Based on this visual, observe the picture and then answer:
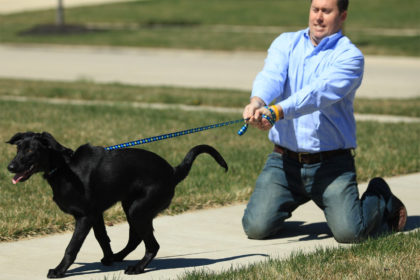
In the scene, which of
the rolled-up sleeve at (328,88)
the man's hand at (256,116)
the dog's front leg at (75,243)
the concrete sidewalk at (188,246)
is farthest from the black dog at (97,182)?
the rolled-up sleeve at (328,88)

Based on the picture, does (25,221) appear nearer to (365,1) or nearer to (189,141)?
(189,141)

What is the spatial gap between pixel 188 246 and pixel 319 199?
3.44ft

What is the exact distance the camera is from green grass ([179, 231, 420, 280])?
4.53 meters

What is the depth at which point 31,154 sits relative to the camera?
445 cm

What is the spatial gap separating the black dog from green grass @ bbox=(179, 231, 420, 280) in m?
0.49

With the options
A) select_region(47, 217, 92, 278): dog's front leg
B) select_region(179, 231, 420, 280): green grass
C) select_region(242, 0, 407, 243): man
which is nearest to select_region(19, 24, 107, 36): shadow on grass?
select_region(242, 0, 407, 243): man

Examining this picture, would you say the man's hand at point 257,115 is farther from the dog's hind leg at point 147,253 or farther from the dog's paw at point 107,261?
the dog's paw at point 107,261

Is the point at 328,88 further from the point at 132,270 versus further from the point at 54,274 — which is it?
the point at 54,274

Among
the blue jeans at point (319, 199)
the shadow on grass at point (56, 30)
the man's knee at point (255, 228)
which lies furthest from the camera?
the shadow on grass at point (56, 30)

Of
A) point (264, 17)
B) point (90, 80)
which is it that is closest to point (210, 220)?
point (90, 80)

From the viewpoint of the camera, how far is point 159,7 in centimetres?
4003

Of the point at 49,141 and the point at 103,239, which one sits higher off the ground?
the point at 49,141

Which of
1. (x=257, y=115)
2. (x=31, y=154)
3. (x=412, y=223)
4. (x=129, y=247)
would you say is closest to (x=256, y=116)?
(x=257, y=115)

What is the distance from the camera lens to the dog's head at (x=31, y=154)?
443 cm
